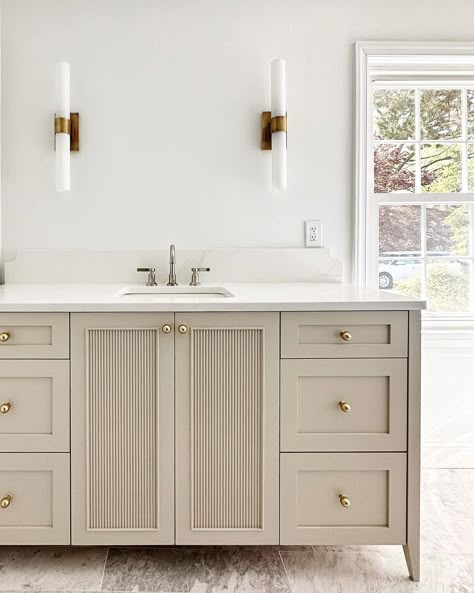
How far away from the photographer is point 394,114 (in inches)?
88.0

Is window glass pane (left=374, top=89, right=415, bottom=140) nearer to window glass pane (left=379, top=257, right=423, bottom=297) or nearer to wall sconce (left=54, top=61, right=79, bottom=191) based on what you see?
window glass pane (left=379, top=257, right=423, bottom=297)

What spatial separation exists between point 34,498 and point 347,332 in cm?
102

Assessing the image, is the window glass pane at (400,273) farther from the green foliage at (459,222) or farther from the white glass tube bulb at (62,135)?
the white glass tube bulb at (62,135)

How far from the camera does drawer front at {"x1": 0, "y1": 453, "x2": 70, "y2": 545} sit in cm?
136

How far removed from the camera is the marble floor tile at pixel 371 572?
1.37 m

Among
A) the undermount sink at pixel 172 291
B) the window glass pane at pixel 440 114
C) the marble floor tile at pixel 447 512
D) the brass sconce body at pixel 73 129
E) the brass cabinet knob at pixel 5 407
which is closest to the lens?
the brass cabinet knob at pixel 5 407

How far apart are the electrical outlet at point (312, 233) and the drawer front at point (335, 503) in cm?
98

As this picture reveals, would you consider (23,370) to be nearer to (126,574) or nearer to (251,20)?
(126,574)

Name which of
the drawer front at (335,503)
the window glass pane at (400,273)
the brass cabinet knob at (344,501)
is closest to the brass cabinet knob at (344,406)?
the drawer front at (335,503)

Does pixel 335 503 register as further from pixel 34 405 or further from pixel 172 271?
pixel 172 271

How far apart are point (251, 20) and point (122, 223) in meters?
1.03

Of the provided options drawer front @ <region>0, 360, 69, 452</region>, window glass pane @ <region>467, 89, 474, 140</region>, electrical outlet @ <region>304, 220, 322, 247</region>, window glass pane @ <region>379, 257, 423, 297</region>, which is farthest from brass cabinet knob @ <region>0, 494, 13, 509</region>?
window glass pane @ <region>467, 89, 474, 140</region>

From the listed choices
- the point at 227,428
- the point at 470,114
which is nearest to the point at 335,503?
the point at 227,428

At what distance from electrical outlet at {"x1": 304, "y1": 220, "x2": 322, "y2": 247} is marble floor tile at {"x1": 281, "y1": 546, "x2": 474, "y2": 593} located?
117cm
